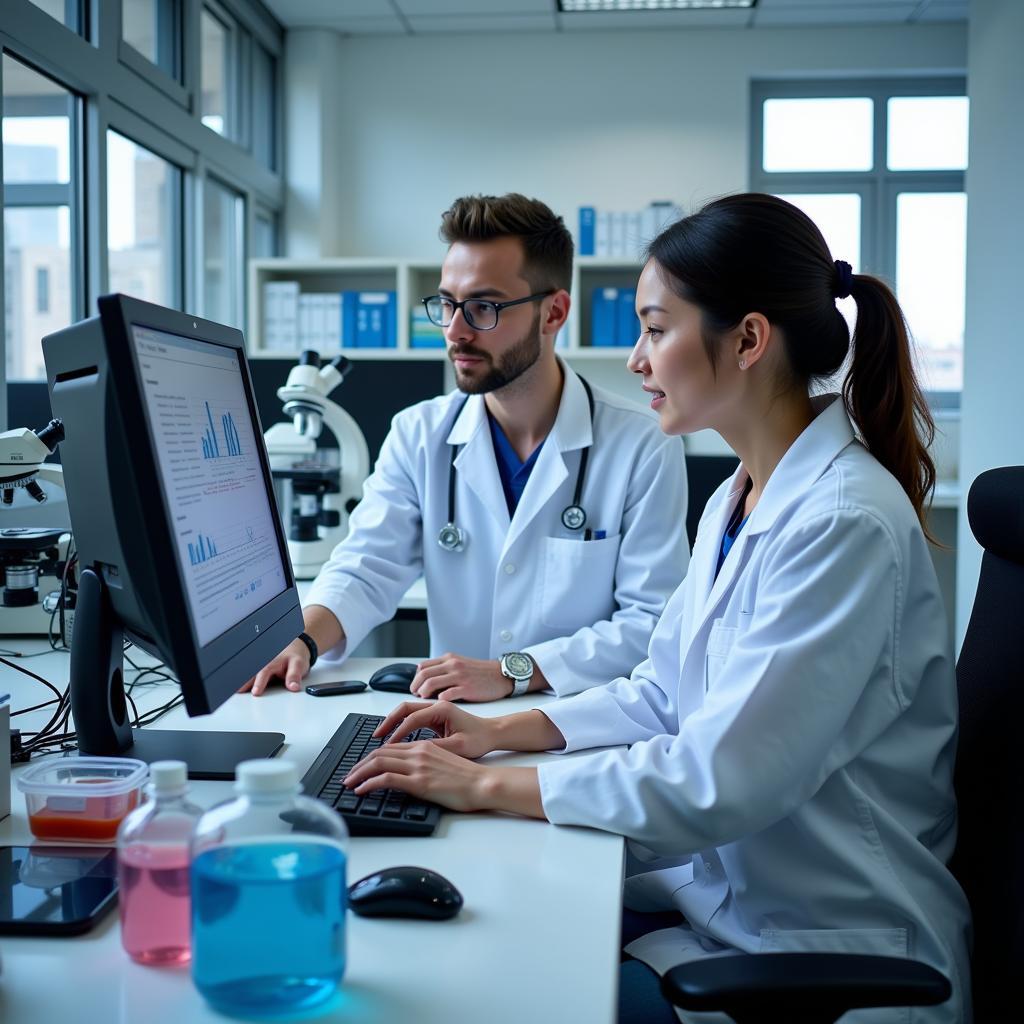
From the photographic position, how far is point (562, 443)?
6.20ft

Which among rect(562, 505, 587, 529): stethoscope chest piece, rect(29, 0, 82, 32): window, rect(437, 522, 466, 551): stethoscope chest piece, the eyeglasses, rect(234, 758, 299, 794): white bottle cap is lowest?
rect(234, 758, 299, 794): white bottle cap

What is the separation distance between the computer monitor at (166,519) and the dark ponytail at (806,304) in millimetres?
552

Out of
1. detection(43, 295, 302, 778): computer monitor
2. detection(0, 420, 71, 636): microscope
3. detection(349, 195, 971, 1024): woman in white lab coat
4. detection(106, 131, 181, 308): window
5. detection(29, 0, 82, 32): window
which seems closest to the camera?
detection(43, 295, 302, 778): computer monitor

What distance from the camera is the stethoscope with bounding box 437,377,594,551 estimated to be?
1831 millimetres

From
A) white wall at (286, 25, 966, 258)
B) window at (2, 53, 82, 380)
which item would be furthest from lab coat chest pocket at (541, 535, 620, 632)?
white wall at (286, 25, 966, 258)

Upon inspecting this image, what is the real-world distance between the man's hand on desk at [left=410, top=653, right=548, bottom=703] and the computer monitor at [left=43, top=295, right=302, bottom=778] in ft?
0.84

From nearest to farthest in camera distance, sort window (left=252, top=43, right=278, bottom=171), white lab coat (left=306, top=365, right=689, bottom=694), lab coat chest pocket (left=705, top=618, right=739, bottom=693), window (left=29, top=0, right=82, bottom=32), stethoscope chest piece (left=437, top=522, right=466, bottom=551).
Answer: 1. lab coat chest pocket (left=705, top=618, right=739, bottom=693)
2. white lab coat (left=306, top=365, right=689, bottom=694)
3. stethoscope chest piece (left=437, top=522, right=466, bottom=551)
4. window (left=29, top=0, right=82, bottom=32)
5. window (left=252, top=43, right=278, bottom=171)

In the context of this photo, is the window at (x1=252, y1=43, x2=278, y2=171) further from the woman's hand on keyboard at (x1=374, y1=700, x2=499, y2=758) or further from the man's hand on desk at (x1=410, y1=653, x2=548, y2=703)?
the woman's hand on keyboard at (x1=374, y1=700, x2=499, y2=758)

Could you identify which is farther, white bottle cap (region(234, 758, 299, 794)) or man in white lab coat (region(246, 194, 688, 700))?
man in white lab coat (region(246, 194, 688, 700))

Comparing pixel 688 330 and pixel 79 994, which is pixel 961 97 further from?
pixel 79 994

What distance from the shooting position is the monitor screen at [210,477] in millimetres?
889

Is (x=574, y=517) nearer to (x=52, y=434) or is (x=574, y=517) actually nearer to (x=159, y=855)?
(x=52, y=434)

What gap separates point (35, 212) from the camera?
2.75m

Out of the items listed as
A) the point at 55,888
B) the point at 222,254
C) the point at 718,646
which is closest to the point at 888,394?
the point at 718,646
